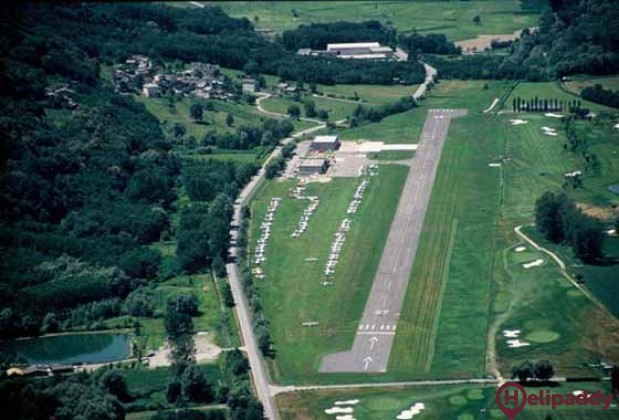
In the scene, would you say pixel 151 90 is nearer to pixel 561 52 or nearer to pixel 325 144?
pixel 325 144

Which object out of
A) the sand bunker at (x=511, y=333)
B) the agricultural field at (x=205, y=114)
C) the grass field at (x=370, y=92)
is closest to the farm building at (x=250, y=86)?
the agricultural field at (x=205, y=114)

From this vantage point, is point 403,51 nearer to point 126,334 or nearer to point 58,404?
point 126,334

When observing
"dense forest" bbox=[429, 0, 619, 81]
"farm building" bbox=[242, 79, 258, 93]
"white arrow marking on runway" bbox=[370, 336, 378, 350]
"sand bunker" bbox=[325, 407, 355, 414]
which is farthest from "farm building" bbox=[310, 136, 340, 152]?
"sand bunker" bbox=[325, 407, 355, 414]

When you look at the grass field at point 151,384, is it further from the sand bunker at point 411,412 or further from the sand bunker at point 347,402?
the sand bunker at point 411,412

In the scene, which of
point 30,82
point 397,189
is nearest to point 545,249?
point 397,189

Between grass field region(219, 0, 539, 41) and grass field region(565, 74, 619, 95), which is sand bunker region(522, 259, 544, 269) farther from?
grass field region(219, 0, 539, 41)
